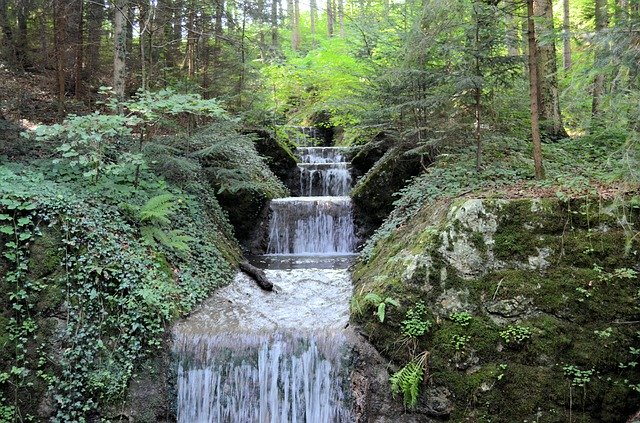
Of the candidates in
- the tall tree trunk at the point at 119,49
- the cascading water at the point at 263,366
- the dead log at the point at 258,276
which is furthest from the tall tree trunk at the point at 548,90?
the tall tree trunk at the point at 119,49

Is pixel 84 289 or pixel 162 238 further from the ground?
pixel 162 238

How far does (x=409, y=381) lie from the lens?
541 centimetres

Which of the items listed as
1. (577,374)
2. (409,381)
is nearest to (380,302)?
(409,381)

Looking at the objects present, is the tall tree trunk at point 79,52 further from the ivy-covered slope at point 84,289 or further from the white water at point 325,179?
the white water at point 325,179

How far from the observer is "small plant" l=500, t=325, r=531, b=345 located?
557 centimetres

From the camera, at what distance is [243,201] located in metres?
10.9

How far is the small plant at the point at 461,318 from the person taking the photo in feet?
18.8

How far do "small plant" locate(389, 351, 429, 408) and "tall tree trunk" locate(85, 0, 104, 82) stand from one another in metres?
11.6

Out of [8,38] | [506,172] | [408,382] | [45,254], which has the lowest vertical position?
[408,382]

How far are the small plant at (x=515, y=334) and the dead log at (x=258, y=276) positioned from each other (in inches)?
165

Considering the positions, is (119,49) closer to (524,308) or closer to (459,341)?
(459,341)

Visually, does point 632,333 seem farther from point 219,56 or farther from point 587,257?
point 219,56

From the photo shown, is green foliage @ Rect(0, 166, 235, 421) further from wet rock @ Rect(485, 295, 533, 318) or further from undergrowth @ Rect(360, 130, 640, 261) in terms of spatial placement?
wet rock @ Rect(485, 295, 533, 318)

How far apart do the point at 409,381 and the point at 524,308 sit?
5.97 feet
